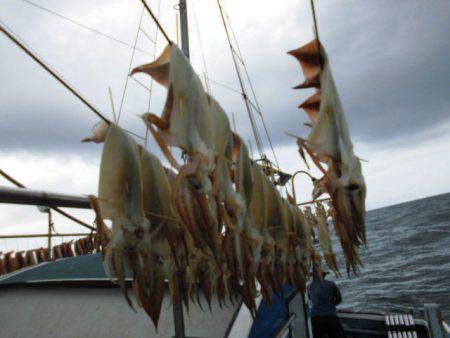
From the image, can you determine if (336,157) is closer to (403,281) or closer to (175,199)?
(175,199)

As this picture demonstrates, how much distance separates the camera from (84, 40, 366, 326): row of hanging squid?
4.69ft

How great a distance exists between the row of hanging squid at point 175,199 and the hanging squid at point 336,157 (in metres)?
0.45

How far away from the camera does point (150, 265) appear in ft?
4.79

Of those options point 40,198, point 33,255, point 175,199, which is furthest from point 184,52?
point 33,255

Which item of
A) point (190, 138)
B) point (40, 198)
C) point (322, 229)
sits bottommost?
point (322, 229)

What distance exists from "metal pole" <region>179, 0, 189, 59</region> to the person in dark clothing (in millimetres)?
5236

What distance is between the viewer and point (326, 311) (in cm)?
686

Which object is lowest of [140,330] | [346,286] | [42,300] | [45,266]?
[346,286]

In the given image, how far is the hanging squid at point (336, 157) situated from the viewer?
1823mm

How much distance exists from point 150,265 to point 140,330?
207 centimetres

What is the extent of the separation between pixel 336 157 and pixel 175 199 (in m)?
0.97

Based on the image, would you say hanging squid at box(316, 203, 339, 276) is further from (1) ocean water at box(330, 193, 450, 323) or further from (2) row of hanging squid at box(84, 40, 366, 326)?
(1) ocean water at box(330, 193, 450, 323)

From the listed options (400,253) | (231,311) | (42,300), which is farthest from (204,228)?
(400,253)

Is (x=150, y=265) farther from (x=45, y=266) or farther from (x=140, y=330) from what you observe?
(x=45, y=266)
